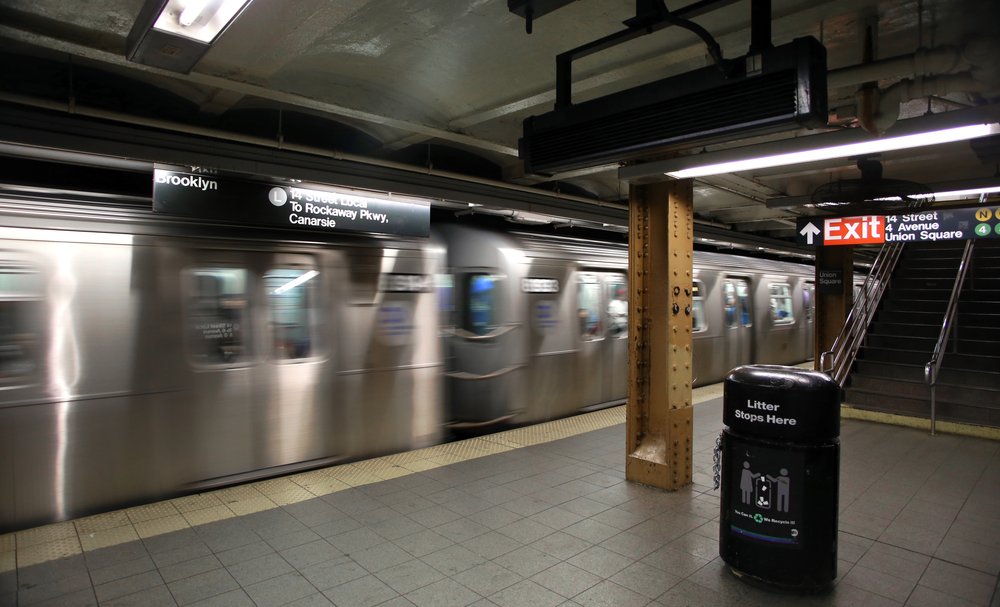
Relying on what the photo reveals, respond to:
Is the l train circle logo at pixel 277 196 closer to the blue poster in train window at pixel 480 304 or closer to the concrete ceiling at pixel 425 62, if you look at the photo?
the concrete ceiling at pixel 425 62

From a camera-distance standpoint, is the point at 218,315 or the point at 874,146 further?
the point at 218,315

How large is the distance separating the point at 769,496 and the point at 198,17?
392cm

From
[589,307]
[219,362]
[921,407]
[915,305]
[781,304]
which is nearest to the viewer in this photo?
[219,362]

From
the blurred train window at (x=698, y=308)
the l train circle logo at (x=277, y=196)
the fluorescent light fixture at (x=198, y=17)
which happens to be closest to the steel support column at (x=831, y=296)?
the blurred train window at (x=698, y=308)

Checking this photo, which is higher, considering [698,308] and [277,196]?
[277,196]

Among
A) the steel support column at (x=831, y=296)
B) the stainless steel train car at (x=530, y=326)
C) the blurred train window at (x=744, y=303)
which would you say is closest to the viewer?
the stainless steel train car at (x=530, y=326)

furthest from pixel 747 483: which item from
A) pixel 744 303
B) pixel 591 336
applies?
pixel 744 303

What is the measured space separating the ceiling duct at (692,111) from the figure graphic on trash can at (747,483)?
6.57 feet

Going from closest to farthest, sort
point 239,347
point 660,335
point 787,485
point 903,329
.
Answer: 1. point 787,485
2. point 239,347
3. point 660,335
4. point 903,329

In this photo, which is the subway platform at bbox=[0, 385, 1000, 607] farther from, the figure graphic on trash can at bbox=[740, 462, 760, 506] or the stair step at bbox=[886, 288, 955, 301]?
the stair step at bbox=[886, 288, 955, 301]

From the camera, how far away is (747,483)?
338 cm

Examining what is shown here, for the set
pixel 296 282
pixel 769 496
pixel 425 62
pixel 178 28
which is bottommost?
pixel 769 496

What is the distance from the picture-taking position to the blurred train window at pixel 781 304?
12152 millimetres

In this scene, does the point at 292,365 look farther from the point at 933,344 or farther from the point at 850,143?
the point at 933,344
